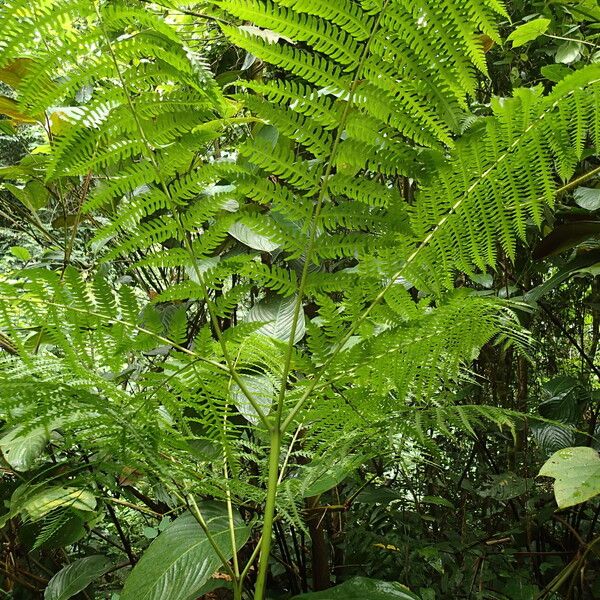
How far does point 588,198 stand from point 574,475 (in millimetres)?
680

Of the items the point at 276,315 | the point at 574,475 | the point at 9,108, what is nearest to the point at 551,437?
the point at 574,475

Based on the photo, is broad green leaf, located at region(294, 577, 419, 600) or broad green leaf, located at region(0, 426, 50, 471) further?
broad green leaf, located at region(0, 426, 50, 471)

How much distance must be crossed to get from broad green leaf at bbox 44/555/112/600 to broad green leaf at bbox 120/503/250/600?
35 cm

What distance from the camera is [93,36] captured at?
Result: 0.61 m

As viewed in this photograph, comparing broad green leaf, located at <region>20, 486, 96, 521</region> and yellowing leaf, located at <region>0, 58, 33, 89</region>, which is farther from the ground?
yellowing leaf, located at <region>0, 58, 33, 89</region>

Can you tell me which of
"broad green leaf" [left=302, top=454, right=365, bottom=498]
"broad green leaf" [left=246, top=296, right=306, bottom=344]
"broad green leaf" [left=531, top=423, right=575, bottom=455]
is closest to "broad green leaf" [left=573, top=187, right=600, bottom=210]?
"broad green leaf" [left=531, top=423, right=575, bottom=455]

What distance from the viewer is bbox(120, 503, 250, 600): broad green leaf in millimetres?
804

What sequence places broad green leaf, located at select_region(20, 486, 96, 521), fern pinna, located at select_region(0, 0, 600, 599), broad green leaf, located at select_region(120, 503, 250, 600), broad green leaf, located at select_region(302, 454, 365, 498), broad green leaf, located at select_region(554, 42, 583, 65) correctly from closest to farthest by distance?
fern pinna, located at select_region(0, 0, 600, 599)
broad green leaf, located at select_region(302, 454, 365, 498)
broad green leaf, located at select_region(120, 503, 250, 600)
broad green leaf, located at select_region(20, 486, 96, 521)
broad green leaf, located at select_region(554, 42, 583, 65)

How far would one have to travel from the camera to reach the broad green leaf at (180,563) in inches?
31.7

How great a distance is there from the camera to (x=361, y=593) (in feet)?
2.47

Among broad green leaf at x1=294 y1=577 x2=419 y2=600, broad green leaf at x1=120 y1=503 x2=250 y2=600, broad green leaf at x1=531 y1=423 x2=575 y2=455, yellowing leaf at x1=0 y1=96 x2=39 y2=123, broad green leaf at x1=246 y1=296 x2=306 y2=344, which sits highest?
yellowing leaf at x1=0 y1=96 x2=39 y2=123

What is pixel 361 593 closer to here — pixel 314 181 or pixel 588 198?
pixel 314 181

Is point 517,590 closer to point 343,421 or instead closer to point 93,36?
point 343,421

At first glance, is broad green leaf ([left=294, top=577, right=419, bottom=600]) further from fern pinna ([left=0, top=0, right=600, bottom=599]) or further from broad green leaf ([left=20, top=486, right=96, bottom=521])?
broad green leaf ([left=20, top=486, right=96, bottom=521])
